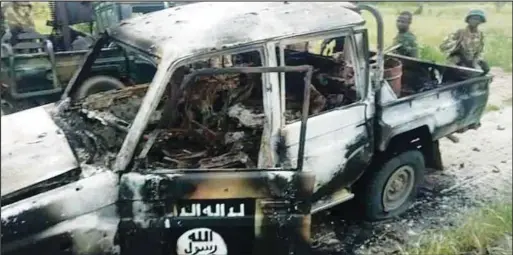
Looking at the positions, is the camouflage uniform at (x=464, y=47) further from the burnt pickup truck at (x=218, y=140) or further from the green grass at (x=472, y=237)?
the green grass at (x=472, y=237)

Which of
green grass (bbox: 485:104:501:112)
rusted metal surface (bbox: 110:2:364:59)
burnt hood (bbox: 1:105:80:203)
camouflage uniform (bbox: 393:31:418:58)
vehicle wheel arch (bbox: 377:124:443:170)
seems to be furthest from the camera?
green grass (bbox: 485:104:501:112)

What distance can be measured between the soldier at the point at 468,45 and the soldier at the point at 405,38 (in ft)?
0.45

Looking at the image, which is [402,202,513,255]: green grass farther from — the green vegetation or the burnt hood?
the burnt hood

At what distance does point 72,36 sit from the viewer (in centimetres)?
270

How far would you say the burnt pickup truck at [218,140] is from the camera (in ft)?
5.97

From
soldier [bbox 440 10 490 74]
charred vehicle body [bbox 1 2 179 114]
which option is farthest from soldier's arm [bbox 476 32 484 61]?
charred vehicle body [bbox 1 2 179 114]

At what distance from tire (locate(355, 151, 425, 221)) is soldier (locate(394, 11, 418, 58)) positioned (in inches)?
20.5

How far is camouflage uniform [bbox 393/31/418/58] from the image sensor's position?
2.68m

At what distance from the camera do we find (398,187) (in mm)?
2713

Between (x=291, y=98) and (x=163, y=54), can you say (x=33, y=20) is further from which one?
(x=291, y=98)

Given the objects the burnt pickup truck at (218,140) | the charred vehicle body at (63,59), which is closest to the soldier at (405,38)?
the burnt pickup truck at (218,140)

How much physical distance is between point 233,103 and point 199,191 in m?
0.50

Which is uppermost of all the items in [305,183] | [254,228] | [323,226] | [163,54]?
[163,54]

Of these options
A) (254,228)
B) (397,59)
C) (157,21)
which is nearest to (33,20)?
(157,21)
